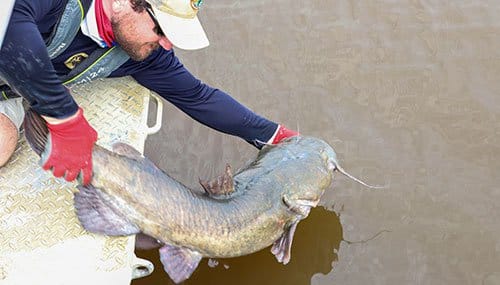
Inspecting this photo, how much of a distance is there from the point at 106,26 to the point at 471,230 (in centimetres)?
231

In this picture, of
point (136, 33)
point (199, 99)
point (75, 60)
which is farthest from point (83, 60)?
point (199, 99)

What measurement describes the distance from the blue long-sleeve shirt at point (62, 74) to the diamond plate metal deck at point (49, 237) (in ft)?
1.06

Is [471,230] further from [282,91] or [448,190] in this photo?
[282,91]

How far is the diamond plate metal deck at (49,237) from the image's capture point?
261cm

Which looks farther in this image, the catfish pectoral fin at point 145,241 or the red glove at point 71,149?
the catfish pectoral fin at point 145,241

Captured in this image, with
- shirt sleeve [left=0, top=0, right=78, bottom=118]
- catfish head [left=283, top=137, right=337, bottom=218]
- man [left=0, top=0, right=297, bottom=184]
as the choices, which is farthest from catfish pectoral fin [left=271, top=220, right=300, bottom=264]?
shirt sleeve [left=0, top=0, right=78, bottom=118]

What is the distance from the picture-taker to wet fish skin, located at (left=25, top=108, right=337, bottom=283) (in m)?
2.63

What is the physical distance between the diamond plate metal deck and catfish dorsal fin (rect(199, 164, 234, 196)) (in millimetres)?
390

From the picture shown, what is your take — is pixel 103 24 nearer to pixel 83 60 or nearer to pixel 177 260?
pixel 83 60

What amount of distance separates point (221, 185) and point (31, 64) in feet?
3.09

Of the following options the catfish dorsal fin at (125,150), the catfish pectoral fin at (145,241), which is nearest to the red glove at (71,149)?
the catfish dorsal fin at (125,150)

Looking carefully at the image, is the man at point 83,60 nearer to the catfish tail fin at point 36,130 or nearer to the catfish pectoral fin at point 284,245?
the catfish tail fin at point 36,130

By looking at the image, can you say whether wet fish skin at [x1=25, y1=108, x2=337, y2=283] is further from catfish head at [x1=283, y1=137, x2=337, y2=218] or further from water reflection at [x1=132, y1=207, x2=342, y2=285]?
water reflection at [x1=132, y1=207, x2=342, y2=285]

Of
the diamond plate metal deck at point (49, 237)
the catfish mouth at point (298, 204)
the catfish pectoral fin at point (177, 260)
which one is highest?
the diamond plate metal deck at point (49, 237)
